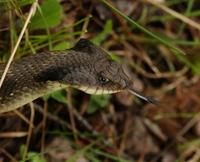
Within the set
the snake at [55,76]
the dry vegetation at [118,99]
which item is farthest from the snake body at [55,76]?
the dry vegetation at [118,99]

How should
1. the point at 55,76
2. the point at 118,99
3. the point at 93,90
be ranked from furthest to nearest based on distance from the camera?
the point at 118,99 → the point at 93,90 → the point at 55,76

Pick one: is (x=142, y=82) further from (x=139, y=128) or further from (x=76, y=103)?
(x=76, y=103)

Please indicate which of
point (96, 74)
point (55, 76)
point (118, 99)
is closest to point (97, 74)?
point (96, 74)

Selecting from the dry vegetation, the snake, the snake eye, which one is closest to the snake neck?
the snake

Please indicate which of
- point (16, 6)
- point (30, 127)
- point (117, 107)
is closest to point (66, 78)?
point (16, 6)

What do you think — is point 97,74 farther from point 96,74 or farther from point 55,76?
point 55,76

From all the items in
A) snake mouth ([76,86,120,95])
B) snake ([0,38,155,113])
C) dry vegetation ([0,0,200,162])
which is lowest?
dry vegetation ([0,0,200,162])

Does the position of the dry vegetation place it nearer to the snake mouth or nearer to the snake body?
the snake body

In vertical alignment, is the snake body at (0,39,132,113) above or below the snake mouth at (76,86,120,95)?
→ above
